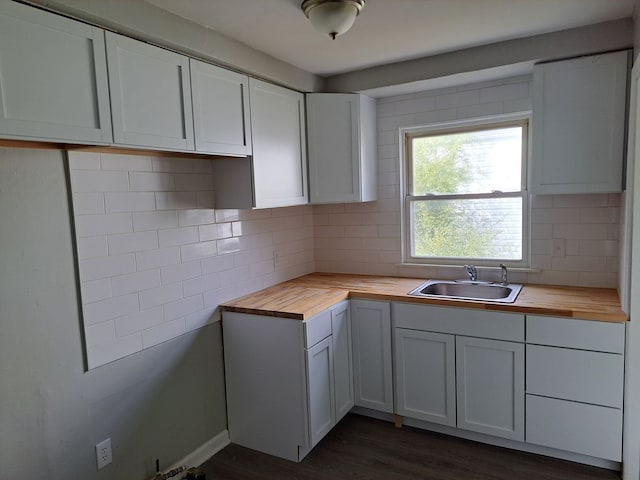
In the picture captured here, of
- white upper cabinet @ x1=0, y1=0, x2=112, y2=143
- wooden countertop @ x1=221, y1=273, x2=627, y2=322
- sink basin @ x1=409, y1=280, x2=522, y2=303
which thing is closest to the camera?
white upper cabinet @ x1=0, y1=0, x2=112, y2=143

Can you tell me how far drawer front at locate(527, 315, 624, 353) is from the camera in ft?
7.18

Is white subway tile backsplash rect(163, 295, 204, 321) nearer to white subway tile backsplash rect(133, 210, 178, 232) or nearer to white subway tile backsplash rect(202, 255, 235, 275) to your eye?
white subway tile backsplash rect(202, 255, 235, 275)

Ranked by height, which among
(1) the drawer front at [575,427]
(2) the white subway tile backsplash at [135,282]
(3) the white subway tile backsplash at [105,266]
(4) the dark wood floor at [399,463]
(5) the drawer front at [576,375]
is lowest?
(4) the dark wood floor at [399,463]

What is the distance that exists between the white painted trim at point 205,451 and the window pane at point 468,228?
1.83 metres

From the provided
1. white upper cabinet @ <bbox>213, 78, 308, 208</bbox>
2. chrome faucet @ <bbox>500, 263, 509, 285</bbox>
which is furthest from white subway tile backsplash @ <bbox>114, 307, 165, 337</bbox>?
chrome faucet @ <bbox>500, 263, 509, 285</bbox>

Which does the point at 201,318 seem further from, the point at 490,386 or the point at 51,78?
the point at 490,386

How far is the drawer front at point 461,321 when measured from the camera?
2.43 m

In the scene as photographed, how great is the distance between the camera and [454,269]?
3150mm

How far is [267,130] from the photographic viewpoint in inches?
106

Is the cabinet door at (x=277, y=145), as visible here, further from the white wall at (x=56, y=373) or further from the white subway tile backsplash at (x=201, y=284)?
the white wall at (x=56, y=373)

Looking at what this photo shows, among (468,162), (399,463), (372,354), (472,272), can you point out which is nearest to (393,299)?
(372,354)

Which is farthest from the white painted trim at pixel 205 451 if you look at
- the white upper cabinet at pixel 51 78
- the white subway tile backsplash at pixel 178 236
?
the white upper cabinet at pixel 51 78

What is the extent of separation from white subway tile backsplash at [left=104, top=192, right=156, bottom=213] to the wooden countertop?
30.6 inches

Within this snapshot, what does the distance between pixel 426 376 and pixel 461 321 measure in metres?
0.43
